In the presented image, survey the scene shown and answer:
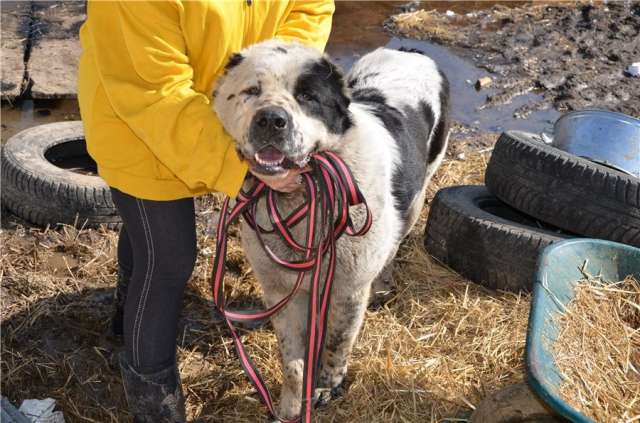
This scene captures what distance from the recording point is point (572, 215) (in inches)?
160

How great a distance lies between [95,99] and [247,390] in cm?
163

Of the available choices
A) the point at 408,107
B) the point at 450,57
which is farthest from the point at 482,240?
the point at 450,57

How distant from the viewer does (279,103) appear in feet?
8.55

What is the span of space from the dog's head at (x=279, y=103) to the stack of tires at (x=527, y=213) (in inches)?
64.8

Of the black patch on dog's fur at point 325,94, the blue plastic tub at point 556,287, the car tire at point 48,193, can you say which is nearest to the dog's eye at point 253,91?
the black patch on dog's fur at point 325,94

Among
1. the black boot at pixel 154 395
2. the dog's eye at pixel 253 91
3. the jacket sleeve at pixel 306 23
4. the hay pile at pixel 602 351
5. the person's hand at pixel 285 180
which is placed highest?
the jacket sleeve at pixel 306 23

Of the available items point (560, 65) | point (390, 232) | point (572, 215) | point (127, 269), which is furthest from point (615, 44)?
point (127, 269)

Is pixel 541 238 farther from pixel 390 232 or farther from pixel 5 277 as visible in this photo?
pixel 5 277

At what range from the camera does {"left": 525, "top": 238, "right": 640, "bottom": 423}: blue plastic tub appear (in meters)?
2.31

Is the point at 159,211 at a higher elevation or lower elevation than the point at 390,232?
higher

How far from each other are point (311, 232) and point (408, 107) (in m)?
1.15

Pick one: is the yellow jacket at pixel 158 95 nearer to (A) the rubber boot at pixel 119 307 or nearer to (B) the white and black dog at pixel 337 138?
(B) the white and black dog at pixel 337 138

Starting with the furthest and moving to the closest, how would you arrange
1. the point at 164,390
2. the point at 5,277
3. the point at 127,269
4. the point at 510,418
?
the point at 5,277 → the point at 127,269 → the point at 164,390 → the point at 510,418

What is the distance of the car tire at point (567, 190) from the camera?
3.95 m
